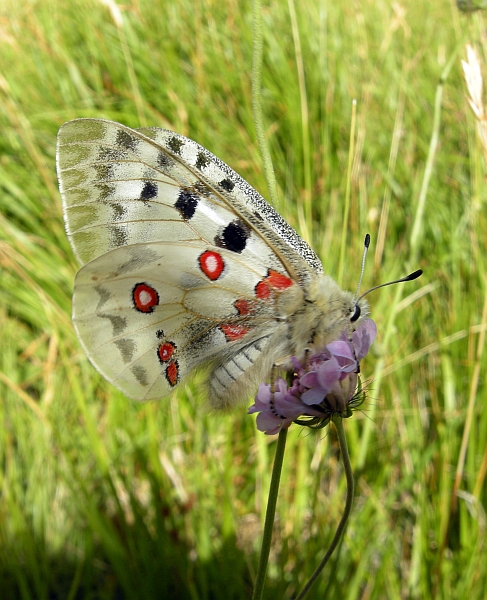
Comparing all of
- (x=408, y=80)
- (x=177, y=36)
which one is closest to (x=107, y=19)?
(x=177, y=36)

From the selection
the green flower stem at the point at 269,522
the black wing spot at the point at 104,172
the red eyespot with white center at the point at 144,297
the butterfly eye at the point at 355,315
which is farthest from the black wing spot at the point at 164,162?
the green flower stem at the point at 269,522

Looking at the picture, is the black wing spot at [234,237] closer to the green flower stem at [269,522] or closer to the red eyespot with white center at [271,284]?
the red eyespot with white center at [271,284]

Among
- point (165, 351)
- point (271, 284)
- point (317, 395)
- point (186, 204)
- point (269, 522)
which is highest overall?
point (186, 204)

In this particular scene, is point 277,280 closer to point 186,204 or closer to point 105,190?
point 186,204

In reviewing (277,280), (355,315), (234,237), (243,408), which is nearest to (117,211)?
(234,237)

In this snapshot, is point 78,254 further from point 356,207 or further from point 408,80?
point 408,80

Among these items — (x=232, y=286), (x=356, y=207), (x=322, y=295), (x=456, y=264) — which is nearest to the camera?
(x=322, y=295)

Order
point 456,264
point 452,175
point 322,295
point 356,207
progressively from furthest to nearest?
1. point 452,175
2. point 356,207
3. point 456,264
4. point 322,295
